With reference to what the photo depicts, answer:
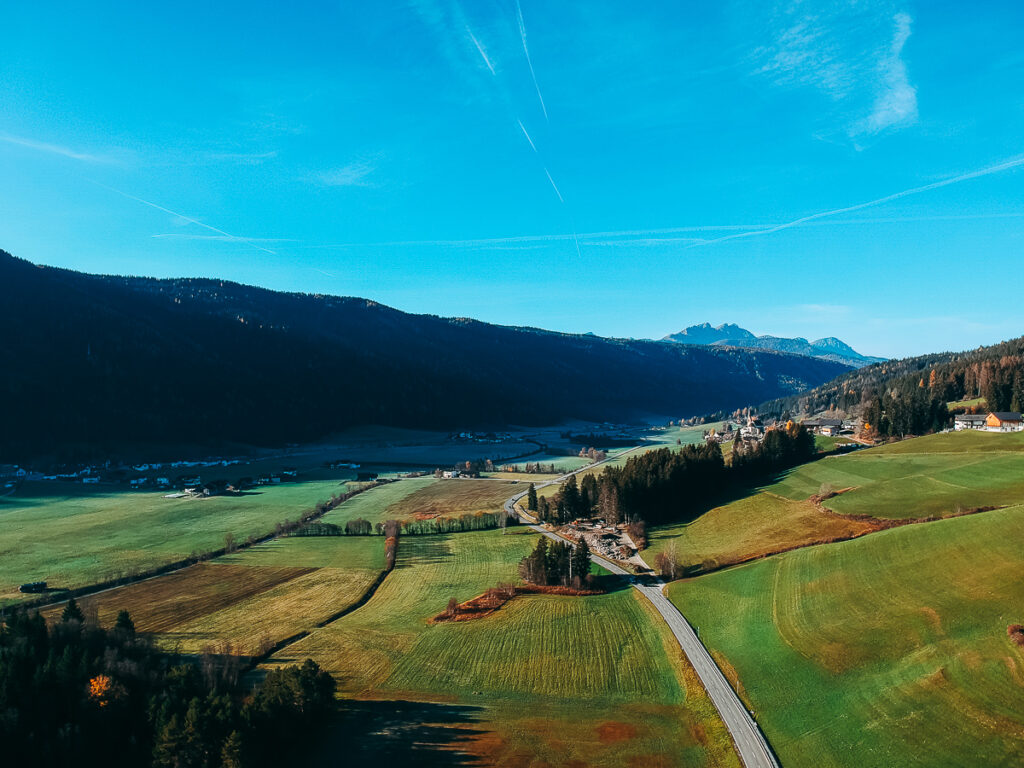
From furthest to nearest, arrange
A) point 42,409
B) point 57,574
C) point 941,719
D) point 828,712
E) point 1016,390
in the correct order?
1. point 42,409
2. point 1016,390
3. point 57,574
4. point 828,712
5. point 941,719

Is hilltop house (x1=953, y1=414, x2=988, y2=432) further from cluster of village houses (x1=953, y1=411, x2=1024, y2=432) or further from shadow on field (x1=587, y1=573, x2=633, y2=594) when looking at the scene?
shadow on field (x1=587, y1=573, x2=633, y2=594)

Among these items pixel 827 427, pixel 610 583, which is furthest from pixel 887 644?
pixel 827 427

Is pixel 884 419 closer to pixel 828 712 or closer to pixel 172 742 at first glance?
pixel 828 712

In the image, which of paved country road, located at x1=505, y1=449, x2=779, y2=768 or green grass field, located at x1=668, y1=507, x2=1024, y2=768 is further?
paved country road, located at x1=505, y1=449, x2=779, y2=768

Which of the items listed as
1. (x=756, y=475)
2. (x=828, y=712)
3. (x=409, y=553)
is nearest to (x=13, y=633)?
(x=409, y=553)

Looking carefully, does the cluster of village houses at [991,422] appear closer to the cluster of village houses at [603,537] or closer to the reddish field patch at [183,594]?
the cluster of village houses at [603,537]

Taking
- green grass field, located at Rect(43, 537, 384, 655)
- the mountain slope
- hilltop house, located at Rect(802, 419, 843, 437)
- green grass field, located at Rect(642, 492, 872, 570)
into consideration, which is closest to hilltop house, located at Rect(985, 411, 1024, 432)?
the mountain slope

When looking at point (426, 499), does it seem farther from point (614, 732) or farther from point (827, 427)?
Answer: point (827, 427)
